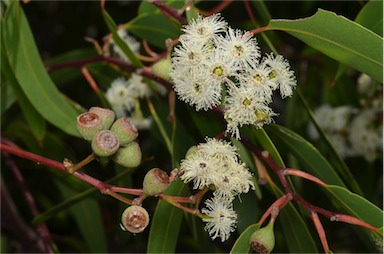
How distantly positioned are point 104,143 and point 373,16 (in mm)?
691

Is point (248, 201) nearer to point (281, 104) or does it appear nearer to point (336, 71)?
point (336, 71)

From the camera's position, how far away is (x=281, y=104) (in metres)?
3.50

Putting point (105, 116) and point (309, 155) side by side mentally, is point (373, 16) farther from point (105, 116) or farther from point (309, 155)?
point (105, 116)

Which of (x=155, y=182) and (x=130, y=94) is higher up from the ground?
(x=130, y=94)

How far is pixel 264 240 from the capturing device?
1236 millimetres

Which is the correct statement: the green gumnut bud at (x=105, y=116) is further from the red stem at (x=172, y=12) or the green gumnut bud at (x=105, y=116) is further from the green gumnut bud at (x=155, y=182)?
the red stem at (x=172, y=12)

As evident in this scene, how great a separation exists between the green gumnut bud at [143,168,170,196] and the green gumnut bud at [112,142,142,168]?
0.19ft

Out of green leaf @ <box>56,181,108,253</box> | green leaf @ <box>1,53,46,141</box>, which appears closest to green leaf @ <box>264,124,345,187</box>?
green leaf @ <box>1,53,46,141</box>

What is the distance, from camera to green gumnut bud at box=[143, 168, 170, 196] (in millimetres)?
1218

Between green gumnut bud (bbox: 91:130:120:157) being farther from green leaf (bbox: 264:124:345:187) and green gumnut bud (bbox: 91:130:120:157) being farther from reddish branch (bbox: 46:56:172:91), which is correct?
green leaf (bbox: 264:124:345:187)

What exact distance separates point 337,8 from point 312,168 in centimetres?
112

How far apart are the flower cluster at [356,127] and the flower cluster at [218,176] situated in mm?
898

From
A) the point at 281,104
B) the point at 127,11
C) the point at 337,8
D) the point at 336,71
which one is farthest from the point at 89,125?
the point at 281,104

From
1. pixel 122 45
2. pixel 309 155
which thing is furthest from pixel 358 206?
pixel 122 45
